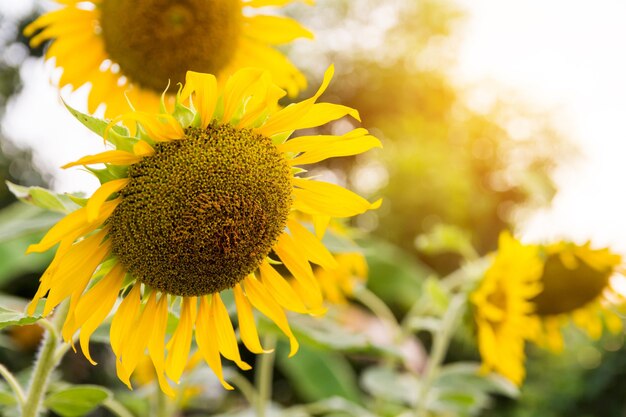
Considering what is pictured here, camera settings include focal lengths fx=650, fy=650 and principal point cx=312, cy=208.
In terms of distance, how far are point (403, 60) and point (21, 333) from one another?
779 cm

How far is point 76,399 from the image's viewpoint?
75 cm

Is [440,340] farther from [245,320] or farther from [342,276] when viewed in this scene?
[245,320]

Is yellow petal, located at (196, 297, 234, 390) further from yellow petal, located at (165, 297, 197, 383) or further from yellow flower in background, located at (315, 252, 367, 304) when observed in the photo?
yellow flower in background, located at (315, 252, 367, 304)

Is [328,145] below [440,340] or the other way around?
the other way around

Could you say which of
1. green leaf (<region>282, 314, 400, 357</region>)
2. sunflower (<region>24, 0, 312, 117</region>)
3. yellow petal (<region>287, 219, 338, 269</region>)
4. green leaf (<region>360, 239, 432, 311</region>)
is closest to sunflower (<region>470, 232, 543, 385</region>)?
green leaf (<region>282, 314, 400, 357</region>)

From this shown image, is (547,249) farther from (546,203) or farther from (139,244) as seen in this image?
(139,244)

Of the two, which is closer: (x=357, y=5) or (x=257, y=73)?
(x=257, y=73)

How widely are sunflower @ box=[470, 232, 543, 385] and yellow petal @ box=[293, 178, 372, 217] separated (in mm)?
699

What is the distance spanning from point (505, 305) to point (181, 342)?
0.85m

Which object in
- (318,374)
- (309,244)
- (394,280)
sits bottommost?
(394,280)

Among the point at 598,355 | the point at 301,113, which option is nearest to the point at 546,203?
the point at 301,113

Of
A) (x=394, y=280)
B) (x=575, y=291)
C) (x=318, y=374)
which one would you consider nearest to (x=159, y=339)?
(x=575, y=291)

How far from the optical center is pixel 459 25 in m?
10.7

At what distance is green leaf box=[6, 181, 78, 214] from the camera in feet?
2.04
